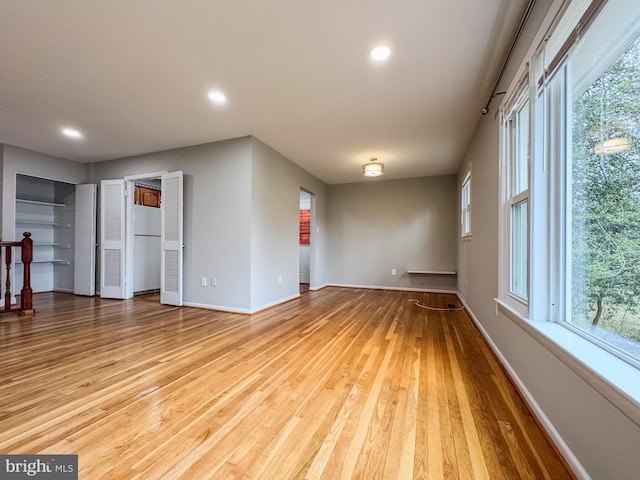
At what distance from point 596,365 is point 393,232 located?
5102 millimetres

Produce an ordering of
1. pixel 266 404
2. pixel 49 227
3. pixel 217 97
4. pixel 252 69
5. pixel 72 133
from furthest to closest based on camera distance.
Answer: pixel 49 227
pixel 72 133
pixel 217 97
pixel 252 69
pixel 266 404

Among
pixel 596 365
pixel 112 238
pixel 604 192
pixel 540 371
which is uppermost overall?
pixel 604 192

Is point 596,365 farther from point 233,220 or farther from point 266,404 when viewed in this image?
point 233,220

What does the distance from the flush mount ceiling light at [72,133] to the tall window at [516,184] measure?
496 centimetres

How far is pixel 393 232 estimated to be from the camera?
237 inches

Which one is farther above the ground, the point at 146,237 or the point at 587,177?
the point at 587,177

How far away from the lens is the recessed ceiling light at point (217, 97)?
2.67m

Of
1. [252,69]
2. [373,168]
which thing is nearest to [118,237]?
[252,69]

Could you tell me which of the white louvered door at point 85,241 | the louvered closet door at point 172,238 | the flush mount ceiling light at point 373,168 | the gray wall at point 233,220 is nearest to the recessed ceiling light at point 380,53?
the gray wall at point 233,220

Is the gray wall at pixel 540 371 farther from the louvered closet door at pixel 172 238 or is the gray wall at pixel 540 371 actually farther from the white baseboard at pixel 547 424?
the louvered closet door at pixel 172 238

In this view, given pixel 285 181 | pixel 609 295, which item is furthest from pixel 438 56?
pixel 285 181

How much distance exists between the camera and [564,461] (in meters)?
1.15

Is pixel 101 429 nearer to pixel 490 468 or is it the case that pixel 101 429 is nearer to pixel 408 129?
pixel 490 468

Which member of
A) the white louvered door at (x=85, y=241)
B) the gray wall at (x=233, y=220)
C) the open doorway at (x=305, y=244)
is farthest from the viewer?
the open doorway at (x=305, y=244)
